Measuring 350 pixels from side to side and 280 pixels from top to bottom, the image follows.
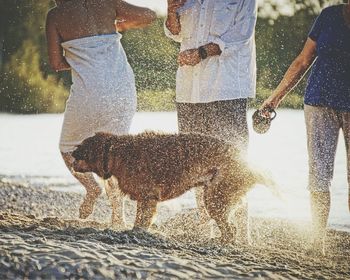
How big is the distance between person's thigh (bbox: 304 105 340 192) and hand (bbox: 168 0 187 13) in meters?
1.30

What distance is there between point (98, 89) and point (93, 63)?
214 mm

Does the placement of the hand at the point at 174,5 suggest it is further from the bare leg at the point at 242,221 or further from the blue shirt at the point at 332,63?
the bare leg at the point at 242,221

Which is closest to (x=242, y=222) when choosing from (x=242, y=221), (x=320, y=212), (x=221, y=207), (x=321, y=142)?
(x=242, y=221)

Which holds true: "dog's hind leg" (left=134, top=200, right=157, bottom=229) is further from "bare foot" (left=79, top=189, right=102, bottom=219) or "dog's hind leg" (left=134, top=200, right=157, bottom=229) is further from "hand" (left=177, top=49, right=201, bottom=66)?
"hand" (left=177, top=49, right=201, bottom=66)

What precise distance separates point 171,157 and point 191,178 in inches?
8.8

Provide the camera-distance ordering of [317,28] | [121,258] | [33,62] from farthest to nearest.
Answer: [33,62] < [317,28] < [121,258]

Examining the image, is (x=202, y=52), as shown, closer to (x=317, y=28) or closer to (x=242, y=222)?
(x=317, y=28)

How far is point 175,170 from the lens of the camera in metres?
4.66

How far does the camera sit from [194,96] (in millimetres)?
5039

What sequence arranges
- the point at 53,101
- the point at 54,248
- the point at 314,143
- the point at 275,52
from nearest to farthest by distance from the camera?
the point at 54,248 < the point at 314,143 < the point at 53,101 < the point at 275,52

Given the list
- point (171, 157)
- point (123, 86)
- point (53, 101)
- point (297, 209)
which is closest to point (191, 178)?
point (171, 157)

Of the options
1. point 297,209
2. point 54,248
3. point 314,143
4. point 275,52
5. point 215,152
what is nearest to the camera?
point 54,248

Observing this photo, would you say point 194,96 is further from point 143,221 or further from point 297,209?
point 297,209

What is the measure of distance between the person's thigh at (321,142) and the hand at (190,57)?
37.7 inches
